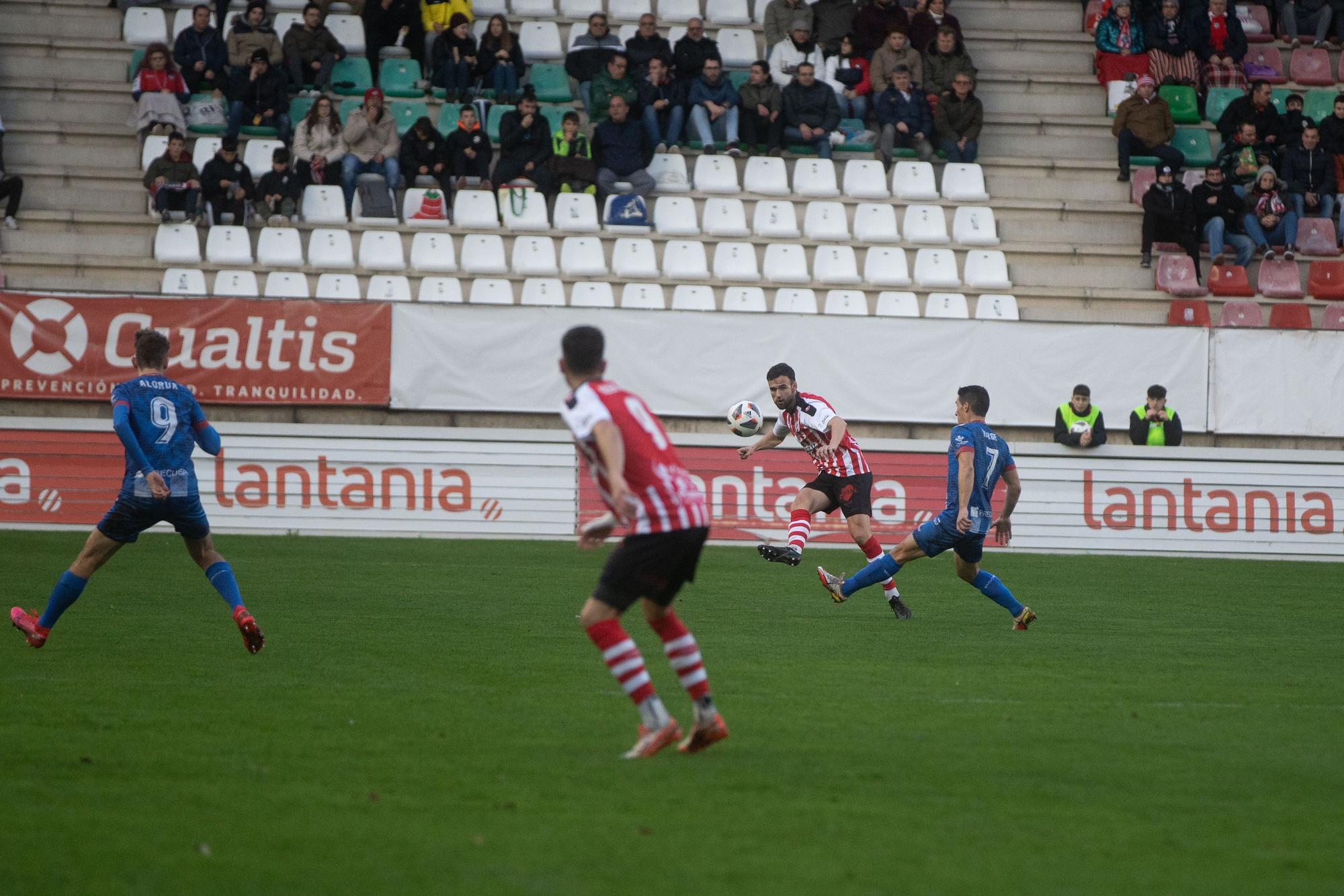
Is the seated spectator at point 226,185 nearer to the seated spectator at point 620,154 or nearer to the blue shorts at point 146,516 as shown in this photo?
the seated spectator at point 620,154

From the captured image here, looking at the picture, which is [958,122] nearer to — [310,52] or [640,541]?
[310,52]

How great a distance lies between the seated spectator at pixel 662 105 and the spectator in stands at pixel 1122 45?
789cm

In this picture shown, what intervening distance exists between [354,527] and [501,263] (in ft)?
16.7

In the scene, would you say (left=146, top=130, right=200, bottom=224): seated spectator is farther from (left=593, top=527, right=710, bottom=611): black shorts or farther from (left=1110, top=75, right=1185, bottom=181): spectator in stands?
(left=593, top=527, right=710, bottom=611): black shorts

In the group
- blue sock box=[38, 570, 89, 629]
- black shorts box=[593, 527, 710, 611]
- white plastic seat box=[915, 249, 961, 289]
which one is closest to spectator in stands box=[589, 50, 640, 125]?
white plastic seat box=[915, 249, 961, 289]

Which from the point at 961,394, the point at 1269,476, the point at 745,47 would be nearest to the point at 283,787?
the point at 961,394

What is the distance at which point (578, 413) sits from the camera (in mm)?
6414

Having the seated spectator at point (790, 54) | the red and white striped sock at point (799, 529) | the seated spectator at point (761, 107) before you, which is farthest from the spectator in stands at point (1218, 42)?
the red and white striped sock at point (799, 529)

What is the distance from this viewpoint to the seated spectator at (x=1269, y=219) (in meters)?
23.4

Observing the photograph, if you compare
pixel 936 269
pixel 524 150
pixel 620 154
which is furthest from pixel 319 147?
pixel 936 269

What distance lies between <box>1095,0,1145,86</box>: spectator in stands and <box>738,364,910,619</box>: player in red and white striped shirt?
15.3m

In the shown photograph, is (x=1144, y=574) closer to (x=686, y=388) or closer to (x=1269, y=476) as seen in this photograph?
(x=1269, y=476)

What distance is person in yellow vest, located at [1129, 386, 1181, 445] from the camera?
1986 cm

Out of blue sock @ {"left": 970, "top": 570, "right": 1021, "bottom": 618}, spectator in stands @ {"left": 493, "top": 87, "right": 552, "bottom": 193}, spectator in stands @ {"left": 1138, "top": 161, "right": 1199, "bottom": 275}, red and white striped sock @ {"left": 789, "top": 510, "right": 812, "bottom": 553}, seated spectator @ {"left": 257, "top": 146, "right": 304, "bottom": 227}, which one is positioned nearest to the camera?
blue sock @ {"left": 970, "top": 570, "right": 1021, "bottom": 618}
